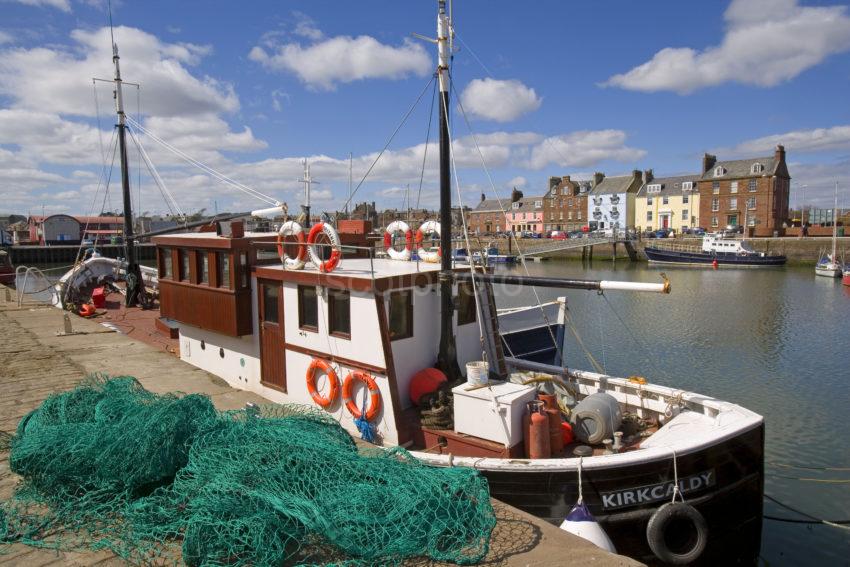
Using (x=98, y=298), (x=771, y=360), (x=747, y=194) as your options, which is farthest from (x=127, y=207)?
(x=747, y=194)

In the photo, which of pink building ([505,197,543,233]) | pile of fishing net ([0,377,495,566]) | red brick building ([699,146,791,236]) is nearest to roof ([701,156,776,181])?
red brick building ([699,146,791,236])

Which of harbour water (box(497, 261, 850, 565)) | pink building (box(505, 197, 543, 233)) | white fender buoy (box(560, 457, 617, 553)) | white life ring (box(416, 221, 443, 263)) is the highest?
pink building (box(505, 197, 543, 233))

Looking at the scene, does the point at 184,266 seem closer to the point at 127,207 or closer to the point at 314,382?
the point at 314,382

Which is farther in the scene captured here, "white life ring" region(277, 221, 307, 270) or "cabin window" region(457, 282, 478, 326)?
"cabin window" region(457, 282, 478, 326)

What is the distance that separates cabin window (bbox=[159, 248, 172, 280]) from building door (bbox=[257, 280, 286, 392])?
4.21 m

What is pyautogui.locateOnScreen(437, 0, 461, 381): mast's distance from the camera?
32.4 feet

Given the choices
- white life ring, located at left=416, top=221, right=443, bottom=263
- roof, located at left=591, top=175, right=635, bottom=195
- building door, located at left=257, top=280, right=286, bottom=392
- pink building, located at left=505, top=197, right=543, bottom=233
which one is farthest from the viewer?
pink building, located at left=505, top=197, right=543, bottom=233

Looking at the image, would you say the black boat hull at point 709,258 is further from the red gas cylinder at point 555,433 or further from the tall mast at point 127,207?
the red gas cylinder at point 555,433

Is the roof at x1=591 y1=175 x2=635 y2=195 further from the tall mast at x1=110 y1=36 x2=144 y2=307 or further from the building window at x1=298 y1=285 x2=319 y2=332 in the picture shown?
the building window at x1=298 y1=285 x2=319 y2=332

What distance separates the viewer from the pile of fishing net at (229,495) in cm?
495

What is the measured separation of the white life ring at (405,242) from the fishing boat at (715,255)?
179 feet

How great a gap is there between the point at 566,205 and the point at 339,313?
91.9 meters

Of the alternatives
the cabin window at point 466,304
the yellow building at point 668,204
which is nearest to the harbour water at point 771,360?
the cabin window at point 466,304

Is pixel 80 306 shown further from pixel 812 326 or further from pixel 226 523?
pixel 812 326
